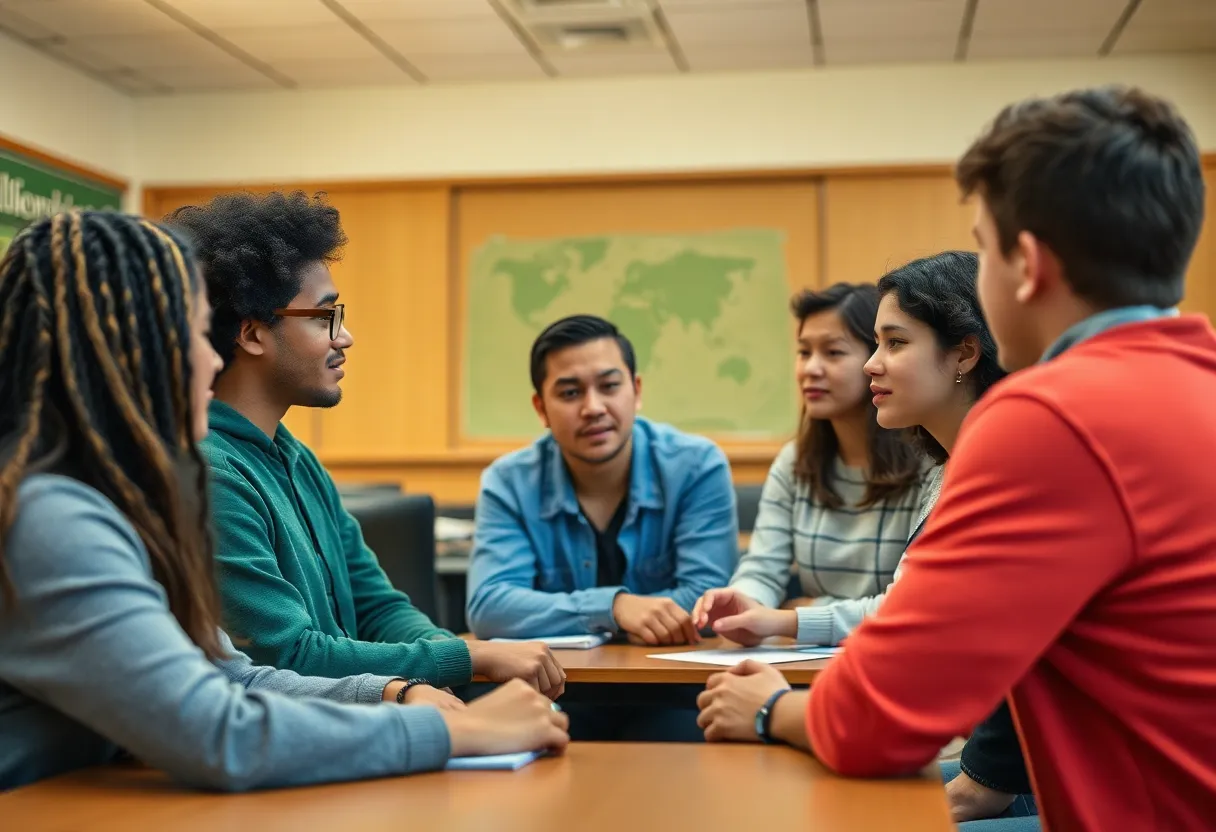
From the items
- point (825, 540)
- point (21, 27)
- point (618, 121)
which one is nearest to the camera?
point (825, 540)

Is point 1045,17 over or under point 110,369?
over

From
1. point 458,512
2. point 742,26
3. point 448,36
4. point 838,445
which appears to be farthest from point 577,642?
point 448,36

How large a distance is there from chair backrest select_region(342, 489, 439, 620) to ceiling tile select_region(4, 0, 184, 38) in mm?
3085

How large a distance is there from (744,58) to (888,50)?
2.20ft

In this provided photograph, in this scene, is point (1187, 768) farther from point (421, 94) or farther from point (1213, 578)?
point (421, 94)

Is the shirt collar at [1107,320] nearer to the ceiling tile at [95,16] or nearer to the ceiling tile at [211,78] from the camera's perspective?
the ceiling tile at [95,16]

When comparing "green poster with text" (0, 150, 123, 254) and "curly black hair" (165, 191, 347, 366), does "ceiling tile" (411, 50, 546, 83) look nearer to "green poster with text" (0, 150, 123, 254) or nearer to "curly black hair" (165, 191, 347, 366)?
"green poster with text" (0, 150, 123, 254)

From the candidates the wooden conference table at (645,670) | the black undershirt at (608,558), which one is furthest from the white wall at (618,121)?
the wooden conference table at (645,670)

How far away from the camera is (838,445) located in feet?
9.57

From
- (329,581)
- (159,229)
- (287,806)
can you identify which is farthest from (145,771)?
(329,581)

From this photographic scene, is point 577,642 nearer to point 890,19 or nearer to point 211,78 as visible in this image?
point 890,19

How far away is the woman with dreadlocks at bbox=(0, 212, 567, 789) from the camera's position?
109 centimetres

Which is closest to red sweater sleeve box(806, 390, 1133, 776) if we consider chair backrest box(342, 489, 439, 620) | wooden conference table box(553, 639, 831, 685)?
wooden conference table box(553, 639, 831, 685)

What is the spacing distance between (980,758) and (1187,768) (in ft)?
1.76
